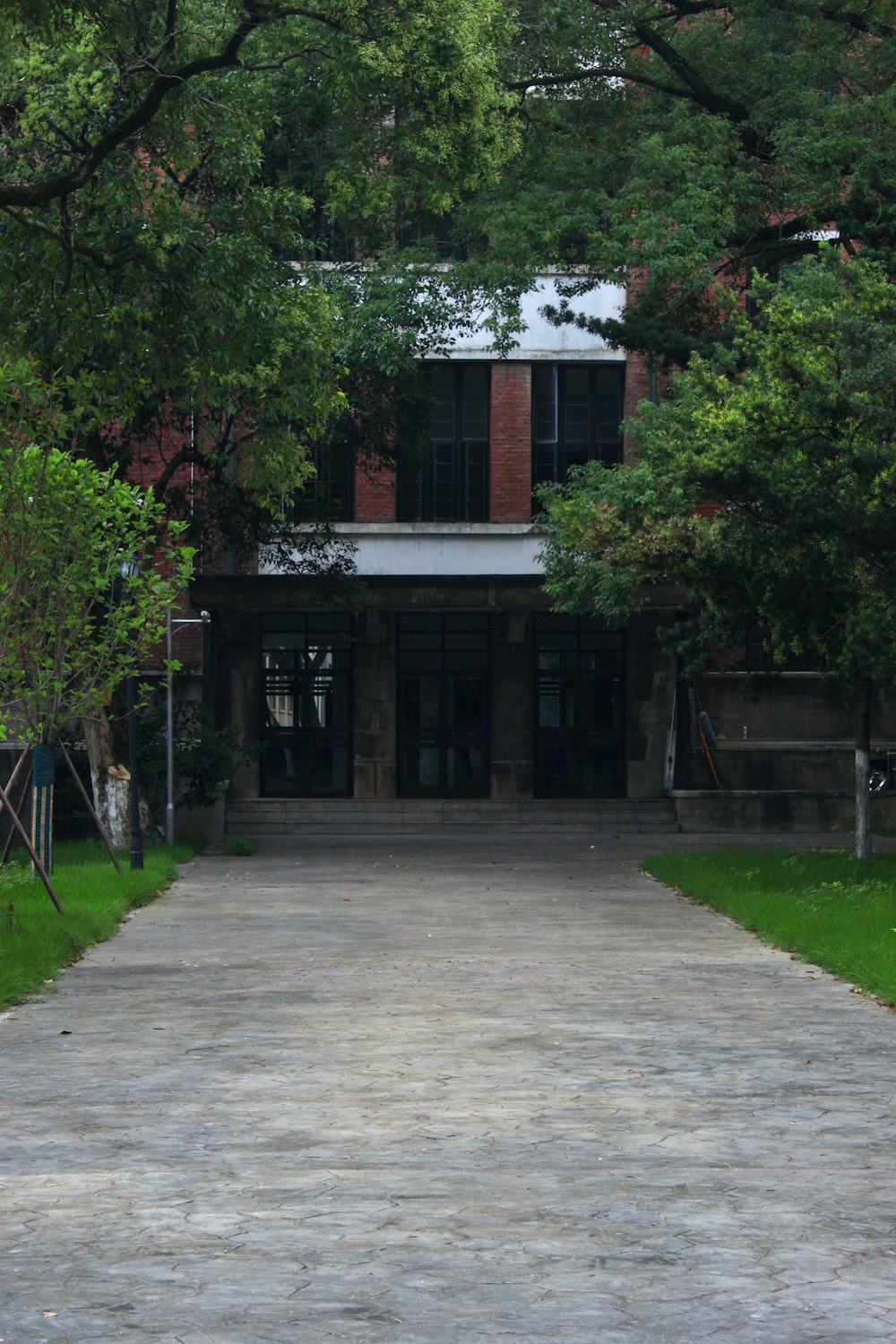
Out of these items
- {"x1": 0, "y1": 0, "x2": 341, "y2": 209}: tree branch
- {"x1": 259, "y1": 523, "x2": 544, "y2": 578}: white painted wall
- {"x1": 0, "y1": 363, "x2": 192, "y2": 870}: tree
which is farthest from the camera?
{"x1": 259, "y1": 523, "x2": 544, "y2": 578}: white painted wall

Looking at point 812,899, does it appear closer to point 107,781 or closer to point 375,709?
point 107,781

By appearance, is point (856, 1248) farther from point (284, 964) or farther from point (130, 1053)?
point (284, 964)

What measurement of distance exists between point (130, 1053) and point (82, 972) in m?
3.84

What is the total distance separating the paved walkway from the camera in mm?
5254

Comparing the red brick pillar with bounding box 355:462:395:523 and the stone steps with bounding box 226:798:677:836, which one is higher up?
the red brick pillar with bounding box 355:462:395:523

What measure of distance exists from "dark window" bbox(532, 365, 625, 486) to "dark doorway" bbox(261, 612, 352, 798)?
5323 millimetres

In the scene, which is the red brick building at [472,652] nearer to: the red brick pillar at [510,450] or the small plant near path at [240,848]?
the red brick pillar at [510,450]

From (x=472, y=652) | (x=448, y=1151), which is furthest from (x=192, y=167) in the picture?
(x=472, y=652)

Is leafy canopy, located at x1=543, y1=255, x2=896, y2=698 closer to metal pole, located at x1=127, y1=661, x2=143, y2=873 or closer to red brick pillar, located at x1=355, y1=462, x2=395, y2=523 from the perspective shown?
metal pole, located at x1=127, y1=661, x2=143, y2=873

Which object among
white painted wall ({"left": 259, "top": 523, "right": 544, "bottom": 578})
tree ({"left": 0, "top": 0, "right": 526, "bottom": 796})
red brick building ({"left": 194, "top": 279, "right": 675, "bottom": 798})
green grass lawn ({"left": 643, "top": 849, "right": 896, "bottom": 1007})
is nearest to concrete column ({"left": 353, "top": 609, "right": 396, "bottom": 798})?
red brick building ({"left": 194, "top": 279, "right": 675, "bottom": 798})

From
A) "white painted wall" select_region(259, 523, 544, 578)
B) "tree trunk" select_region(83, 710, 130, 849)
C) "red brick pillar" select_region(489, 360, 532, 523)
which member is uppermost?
"red brick pillar" select_region(489, 360, 532, 523)

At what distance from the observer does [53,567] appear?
16734 mm

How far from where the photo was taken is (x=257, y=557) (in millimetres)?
35656

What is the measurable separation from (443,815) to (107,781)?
10627 mm
